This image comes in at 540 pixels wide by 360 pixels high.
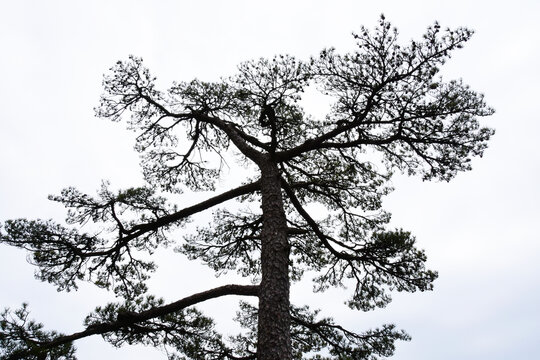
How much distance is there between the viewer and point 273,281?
17.5 ft

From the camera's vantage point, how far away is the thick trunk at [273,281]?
4766 mm

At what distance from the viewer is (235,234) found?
805 cm

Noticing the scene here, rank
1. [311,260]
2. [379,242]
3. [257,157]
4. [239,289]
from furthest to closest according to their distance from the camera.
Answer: [311,260]
[257,157]
[379,242]
[239,289]

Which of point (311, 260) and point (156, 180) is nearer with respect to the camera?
point (311, 260)

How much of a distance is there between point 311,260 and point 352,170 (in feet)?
6.61

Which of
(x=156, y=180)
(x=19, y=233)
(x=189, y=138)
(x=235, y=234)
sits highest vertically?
(x=189, y=138)

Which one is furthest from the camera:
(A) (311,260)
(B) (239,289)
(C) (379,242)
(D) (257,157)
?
(A) (311,260)

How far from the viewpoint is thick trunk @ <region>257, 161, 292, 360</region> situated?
4.77 meters

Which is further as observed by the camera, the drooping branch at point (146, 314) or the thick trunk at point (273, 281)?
the drooping branch at point (146, 314)

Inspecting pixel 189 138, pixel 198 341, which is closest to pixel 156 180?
pixel 189 138

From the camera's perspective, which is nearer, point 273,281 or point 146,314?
point 273,281

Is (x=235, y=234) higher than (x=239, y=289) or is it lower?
higher

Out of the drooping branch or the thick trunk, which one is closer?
the thick trunk

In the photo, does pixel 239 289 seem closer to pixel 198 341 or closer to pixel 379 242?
pixel 198 341
